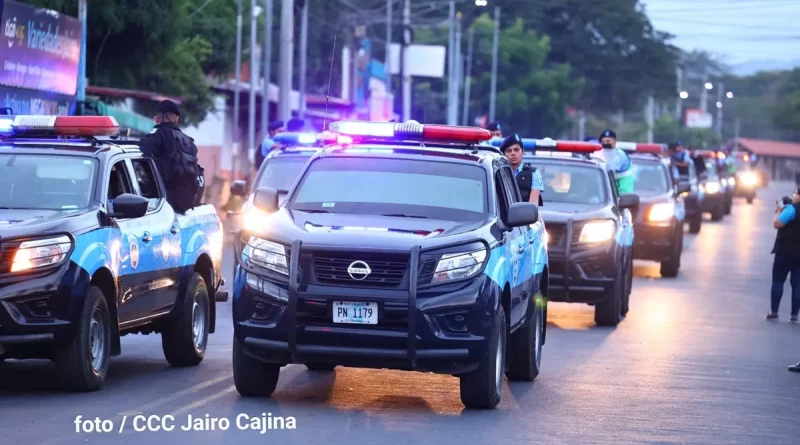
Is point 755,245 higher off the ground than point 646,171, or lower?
lower

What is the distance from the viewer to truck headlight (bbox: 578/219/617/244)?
17531 mm

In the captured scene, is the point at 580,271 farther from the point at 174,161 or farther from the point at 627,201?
the point at 174,161

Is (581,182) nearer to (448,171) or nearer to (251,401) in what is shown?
(448,171)

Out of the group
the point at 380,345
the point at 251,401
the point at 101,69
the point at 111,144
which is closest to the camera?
the point at 380,345

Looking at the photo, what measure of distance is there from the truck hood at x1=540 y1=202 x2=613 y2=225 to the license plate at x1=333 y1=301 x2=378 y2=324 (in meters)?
7.71

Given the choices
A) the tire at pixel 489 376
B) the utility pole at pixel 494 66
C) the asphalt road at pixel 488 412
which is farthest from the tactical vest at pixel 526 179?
the utility pole at pixel 494 66

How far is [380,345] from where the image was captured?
32.5 ft

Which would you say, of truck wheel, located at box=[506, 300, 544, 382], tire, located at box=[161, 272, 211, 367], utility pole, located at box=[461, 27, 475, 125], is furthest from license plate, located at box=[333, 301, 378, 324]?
utility pole, located at box=[461, 27, 475, 125]

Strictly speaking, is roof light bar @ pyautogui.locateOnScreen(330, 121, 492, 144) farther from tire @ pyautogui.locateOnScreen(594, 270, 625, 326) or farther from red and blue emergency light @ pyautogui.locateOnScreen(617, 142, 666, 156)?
red and blue emergency light @ pyautogui.locateOnScreen(617, 142, 666, 156)

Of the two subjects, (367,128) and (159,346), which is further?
(159,346)

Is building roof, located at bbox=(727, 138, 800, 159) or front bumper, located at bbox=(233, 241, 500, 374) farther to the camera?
building roof, located at bbox=(727, 138, 800, 159)

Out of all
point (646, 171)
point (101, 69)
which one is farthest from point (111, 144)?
point (101, 69)

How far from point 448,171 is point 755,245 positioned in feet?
88.1

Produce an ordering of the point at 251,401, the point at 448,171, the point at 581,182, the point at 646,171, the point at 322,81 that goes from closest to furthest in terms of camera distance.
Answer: the point at 251,401, the point at 448,171, the point at 581,182, the point at 646,171, the point at 322,81
